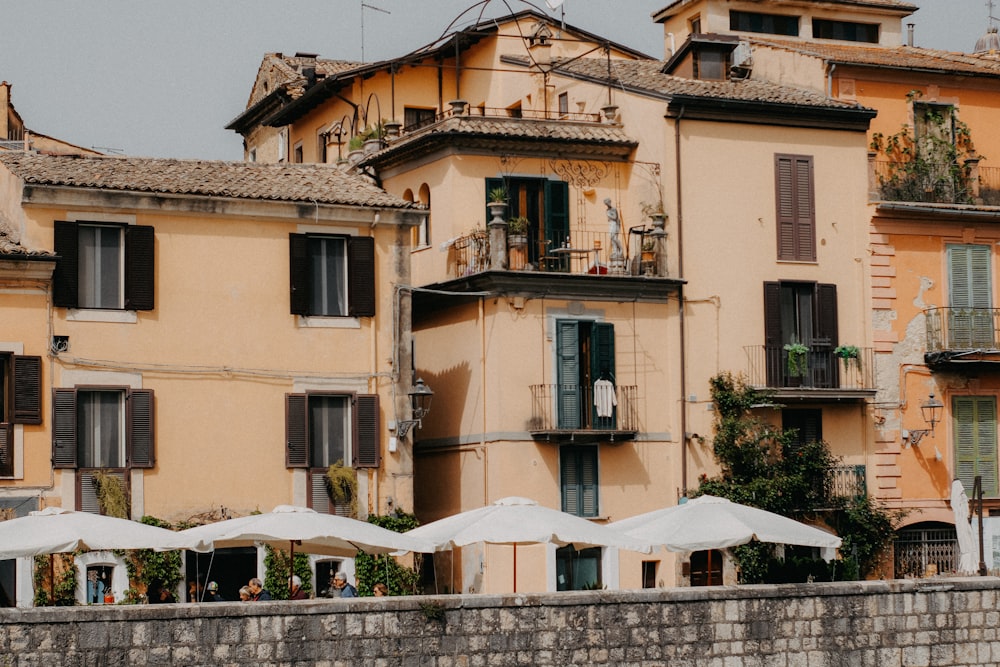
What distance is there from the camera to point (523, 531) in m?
26.6

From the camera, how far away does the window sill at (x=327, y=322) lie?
33812 millimetres

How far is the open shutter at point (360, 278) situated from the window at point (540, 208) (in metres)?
3.87

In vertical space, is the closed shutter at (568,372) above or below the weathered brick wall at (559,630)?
above

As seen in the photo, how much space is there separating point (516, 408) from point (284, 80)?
47.2 ft

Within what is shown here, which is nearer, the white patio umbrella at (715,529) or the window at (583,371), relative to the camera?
the white patio umbrella at (715,529)

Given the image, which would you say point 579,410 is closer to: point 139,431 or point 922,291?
point 922,291

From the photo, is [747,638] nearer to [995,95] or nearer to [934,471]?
[934,471]

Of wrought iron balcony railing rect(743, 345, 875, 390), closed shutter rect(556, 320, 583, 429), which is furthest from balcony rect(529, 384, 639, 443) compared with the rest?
wrought iron balcony railing rect(743, 345, 875, 390)

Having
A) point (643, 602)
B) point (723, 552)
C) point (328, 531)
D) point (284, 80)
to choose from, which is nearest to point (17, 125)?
point (284, 80)

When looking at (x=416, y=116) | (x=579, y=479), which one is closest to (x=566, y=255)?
(x=579, y=479)

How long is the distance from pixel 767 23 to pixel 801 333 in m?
10.3

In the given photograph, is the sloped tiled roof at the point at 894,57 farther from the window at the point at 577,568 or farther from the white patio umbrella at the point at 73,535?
the white patio umbrella at the point at 73,535

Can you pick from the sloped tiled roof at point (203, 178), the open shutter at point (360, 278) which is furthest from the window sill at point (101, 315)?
the open shutter at point (360, 278)

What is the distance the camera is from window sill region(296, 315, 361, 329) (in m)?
33.8
